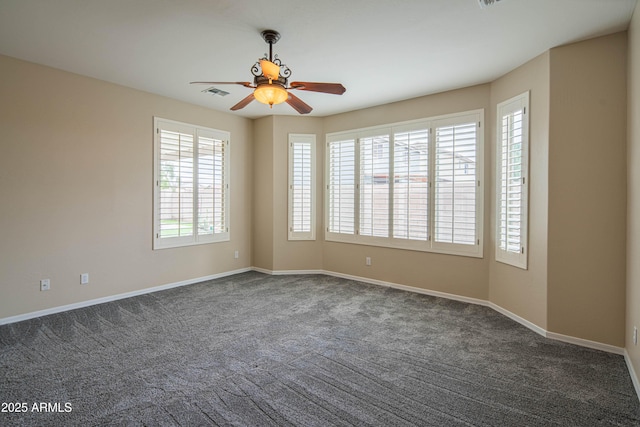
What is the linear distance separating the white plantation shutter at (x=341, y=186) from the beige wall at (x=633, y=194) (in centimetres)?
342

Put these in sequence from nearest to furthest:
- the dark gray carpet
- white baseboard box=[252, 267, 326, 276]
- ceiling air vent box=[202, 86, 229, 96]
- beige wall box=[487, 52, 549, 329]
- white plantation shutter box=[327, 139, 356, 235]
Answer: the dark gray carpet < beige wall box=[487, 52, 549, 329] < ceiling air vent box=[202, 86, 229, 96] < white plantation shutter box=[327, 139, 356, 235] < white baseboard box=[252, 267, 326, 276]

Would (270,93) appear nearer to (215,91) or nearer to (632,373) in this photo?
(215,91)

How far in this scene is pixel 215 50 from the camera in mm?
3342

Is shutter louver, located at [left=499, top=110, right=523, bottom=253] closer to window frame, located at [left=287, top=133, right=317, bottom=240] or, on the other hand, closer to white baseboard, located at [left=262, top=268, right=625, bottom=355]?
white baseboard, located at [left=262, top=268, right=625, bottom=355]

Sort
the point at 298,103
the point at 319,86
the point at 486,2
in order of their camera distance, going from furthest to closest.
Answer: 1. the point at 298,103
2. the point at 319,86
3. the point at 486,2

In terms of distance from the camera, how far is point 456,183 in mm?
4418

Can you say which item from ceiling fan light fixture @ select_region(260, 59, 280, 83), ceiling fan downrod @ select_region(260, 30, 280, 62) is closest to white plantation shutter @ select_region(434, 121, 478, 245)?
ceiling fan downrod @ select_region(260, 30, 280, 62)

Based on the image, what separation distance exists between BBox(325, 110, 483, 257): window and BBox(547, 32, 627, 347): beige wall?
3.62 ft

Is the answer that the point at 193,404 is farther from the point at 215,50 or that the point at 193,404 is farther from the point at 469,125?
the point at 469,125

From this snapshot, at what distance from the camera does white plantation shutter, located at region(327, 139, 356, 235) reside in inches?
218

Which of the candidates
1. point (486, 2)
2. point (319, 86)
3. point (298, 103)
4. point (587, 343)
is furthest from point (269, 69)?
point (587, 343)

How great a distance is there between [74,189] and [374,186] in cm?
410

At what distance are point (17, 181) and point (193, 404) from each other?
3.28m

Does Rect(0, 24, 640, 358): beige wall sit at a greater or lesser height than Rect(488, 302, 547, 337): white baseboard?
greater
